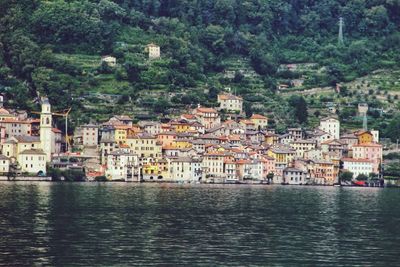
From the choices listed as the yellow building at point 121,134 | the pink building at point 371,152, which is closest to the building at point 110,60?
the yellow building at point 121,134

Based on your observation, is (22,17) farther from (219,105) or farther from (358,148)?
(358,148)

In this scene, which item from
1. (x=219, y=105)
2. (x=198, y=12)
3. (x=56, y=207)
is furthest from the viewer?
(x=198, y=12)

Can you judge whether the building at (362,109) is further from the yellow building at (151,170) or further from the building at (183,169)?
the yellow building at (151,170)

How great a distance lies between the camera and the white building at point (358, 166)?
371ft

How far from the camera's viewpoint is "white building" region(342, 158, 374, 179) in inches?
4454

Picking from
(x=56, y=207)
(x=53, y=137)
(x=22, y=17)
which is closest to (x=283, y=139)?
(x=53, y=137)

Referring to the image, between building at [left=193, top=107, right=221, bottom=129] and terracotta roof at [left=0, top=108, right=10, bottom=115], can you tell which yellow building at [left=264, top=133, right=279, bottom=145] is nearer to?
building at [left=193, top=107, right=221, bottom=129]

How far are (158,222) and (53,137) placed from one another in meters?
49.6

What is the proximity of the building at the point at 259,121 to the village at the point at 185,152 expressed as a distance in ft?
5.25

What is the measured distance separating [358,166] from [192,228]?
2261 inches

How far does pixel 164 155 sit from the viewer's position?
4353 inches

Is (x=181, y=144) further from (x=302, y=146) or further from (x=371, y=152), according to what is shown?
(x=371, y=152)

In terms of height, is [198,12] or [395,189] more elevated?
[198,12]

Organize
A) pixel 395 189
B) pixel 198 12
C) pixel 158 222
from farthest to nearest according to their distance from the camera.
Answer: pixel 198 12
pixel 395 189
pixel 158 222
